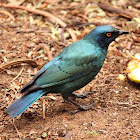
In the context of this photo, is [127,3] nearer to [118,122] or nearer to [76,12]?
[76,12]

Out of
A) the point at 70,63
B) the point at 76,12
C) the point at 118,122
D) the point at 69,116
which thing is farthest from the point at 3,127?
the point at 76,12

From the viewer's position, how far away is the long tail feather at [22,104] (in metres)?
4.43

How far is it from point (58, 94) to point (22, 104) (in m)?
1.28

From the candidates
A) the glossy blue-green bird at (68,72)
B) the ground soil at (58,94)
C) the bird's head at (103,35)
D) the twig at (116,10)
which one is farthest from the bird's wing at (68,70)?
the twig at (116,10)

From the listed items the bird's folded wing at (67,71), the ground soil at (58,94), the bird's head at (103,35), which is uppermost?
the bird's head at (103,35)

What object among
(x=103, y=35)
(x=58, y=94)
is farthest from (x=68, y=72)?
(x=58, y=94)

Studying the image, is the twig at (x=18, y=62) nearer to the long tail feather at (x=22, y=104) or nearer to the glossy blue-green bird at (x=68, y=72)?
the glossy blue-green bird at (x=68, y=72)

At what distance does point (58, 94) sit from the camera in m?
5.66

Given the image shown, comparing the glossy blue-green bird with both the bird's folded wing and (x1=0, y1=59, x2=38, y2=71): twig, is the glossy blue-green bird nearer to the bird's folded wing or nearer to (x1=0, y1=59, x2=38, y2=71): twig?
the bird's folded wing

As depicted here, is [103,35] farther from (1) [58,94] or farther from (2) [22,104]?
(2) [22,104]

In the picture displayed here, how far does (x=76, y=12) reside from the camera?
7840mm

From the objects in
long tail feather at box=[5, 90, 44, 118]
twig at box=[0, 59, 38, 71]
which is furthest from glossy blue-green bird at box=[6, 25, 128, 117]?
twig at box=[0, 59, 38, 71]

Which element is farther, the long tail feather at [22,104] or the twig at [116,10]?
the twig at [116,10]

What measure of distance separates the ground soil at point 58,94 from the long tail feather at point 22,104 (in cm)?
29
